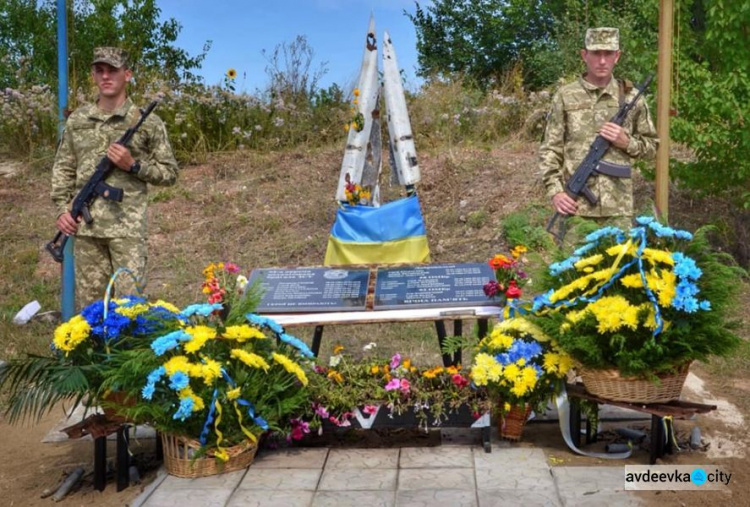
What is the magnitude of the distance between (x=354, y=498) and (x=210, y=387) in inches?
35.3

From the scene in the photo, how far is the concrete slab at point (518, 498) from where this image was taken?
176 inches

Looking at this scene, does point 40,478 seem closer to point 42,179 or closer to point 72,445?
point 72,445

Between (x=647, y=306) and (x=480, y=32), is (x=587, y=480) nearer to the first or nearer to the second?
(x=647, y=306)

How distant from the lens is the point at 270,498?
4613 millimetres

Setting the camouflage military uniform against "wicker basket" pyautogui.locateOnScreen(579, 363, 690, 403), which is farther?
the camouflage military uniform

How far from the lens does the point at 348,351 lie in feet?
26.0

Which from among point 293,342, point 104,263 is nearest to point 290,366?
point 293,342

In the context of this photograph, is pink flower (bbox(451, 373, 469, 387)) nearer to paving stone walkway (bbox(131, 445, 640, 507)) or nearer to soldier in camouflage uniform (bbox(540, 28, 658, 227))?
paving stone walkway (bbox(131, 445, 640, 507))

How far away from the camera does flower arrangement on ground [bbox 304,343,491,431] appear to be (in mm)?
5207

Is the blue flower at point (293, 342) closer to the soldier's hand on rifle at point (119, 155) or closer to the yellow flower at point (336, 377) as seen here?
the yellow flower at point (336, 377)

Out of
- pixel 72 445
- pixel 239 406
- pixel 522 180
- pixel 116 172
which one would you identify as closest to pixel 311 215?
pixel 522 180

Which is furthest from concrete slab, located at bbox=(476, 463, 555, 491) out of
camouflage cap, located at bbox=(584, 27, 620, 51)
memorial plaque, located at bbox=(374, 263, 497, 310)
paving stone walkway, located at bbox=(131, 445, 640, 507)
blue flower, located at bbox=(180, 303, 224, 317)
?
camouflage cap, located at bbox=(584, 27, 620, 51)

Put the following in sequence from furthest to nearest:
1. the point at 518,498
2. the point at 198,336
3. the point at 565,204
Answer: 1. the point at 565,204
2. the point at 198,336
3. the point at 518,498
